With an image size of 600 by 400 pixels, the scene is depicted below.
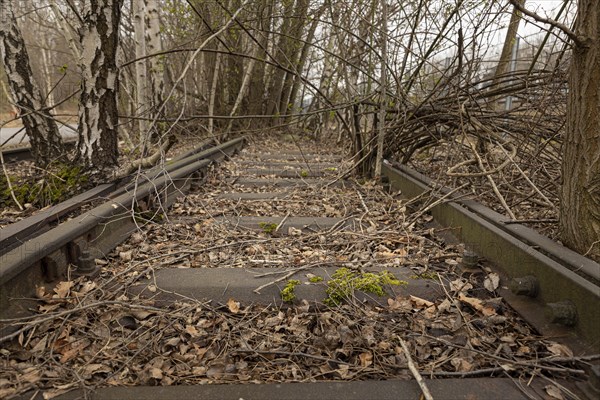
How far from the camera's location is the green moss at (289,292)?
7.56 ft

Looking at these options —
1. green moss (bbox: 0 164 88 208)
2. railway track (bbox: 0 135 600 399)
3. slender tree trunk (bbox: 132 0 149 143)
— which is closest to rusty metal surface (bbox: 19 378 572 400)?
railway track (bbox: 0 135 600 399)

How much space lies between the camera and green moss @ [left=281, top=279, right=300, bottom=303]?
2305 millimetres

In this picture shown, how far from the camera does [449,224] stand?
3.30 meters

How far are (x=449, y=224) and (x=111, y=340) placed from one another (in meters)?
2.57

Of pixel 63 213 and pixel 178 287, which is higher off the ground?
pixel 63 213

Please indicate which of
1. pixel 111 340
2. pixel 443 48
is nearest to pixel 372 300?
pixel 111 340

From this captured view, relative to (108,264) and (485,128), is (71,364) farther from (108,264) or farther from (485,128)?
(485,128)

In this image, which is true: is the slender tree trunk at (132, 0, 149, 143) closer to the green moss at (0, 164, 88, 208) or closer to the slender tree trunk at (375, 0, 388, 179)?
the green moss at (0, 164, 88, 208)

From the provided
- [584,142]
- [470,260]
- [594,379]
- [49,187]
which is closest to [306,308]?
[470,260]

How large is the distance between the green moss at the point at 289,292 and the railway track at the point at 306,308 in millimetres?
13

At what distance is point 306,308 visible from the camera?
88.7 inches

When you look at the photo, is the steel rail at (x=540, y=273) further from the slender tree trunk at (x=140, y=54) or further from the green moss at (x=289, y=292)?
the slender tree trunk at (x=140, y=54)

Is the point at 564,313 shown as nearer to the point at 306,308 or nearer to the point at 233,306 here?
the point at 306,308

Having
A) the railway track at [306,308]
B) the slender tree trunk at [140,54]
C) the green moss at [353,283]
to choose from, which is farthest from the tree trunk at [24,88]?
the green moss at [353,283]
